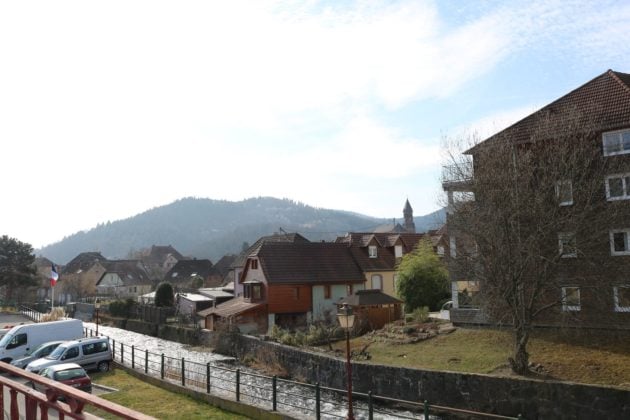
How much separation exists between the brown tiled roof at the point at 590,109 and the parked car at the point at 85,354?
66.9ft

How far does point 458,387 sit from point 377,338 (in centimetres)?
1155

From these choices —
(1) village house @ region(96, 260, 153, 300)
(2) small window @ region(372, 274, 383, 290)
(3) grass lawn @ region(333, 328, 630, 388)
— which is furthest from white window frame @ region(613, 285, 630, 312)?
(1) village house @ region(96, 260, 153, 300)

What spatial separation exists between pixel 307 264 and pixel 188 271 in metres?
55.8

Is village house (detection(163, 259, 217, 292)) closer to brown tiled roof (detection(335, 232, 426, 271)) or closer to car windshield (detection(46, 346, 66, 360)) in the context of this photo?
brown tiled roof (detection(335, 232, 426, 271))

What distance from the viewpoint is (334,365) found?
26.3 meters

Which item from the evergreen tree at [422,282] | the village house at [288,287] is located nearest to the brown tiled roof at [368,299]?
the evergreen tree at [422,282]

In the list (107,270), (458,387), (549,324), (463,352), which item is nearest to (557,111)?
(549,324)

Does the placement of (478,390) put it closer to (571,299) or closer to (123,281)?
(571,299)

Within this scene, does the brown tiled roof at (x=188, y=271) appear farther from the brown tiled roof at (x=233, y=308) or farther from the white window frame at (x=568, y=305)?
the white window frame at (x=568, y=305)

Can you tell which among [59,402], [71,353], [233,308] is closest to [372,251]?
[233,308]

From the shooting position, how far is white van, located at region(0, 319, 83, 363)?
29203 millimetres

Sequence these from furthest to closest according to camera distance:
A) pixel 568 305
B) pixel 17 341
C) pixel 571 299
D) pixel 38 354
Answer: pixel 17 341 < pixel 38 354 < pixel 571 299 < pixel 568 305

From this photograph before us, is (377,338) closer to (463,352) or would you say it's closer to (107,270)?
(463,352)

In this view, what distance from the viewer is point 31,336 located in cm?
3023
